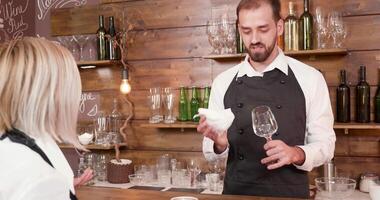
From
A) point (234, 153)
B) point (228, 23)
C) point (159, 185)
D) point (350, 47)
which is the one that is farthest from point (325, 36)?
point (159, 185)

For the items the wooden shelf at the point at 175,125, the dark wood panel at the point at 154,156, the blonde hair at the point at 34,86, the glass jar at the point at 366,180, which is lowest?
the glass jar at the point at 366,180

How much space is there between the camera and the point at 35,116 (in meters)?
0.98

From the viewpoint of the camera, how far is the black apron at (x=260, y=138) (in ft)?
6.76

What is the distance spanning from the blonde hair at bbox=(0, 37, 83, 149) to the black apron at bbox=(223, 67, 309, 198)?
4.15 ft

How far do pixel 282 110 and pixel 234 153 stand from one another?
330mm

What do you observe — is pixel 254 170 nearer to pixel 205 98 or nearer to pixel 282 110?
pixel 282 110

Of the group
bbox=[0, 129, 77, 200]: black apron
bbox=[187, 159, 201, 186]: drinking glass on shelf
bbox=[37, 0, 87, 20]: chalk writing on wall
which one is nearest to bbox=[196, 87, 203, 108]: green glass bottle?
bbox=[187, 159, 201, 186]: drinking glass on shelf

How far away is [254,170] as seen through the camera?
2.11 m

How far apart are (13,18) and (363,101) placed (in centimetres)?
289

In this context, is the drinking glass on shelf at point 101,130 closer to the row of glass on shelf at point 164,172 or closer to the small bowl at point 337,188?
the row of glass on shelf at point 164,172

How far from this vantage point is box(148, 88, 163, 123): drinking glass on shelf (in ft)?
10.8

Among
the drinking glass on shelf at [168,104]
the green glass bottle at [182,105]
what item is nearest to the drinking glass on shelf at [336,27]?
the green glass bottle at [182,105]

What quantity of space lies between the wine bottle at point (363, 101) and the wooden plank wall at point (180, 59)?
0.28 ft

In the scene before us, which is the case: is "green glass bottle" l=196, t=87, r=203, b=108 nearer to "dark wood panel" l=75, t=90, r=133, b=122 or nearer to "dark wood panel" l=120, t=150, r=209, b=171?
"dark wood panel" l=120, t=150, r=209, b=171
